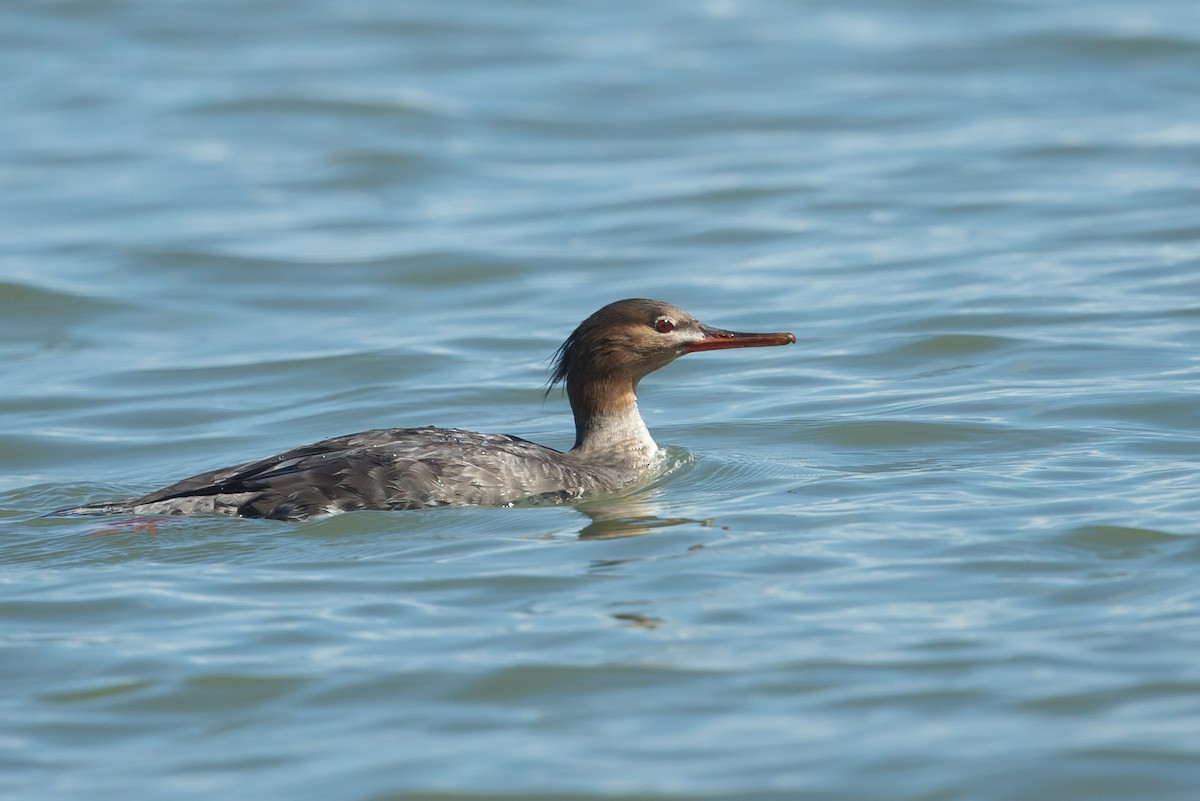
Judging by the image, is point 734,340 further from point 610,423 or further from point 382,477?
point 382,477

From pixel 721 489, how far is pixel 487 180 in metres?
9.57

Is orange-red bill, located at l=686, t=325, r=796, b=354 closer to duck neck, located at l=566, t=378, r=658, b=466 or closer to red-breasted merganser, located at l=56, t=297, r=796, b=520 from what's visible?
red-breasted merganser, located at l=56, t=297, r=796, b=520

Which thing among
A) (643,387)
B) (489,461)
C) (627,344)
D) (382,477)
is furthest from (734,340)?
(643,387)

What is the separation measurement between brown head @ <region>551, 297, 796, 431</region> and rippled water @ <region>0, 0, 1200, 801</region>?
0.70 m

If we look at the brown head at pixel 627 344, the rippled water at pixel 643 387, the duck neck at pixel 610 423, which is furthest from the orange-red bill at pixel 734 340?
the rippled water at pixel 643 387

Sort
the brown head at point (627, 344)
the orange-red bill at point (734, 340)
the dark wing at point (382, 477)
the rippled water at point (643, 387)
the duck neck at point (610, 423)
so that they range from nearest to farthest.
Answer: the rippled water at point (643, 387) < the dark wing at point (382, 477) < the orange-red bill at point (734, 340) < the brown head at point (627, 344) < the duck neck at point (610, 423)

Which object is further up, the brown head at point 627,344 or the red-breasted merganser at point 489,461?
the brown head at point 627,344

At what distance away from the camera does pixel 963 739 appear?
252 inches

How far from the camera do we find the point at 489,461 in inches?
386

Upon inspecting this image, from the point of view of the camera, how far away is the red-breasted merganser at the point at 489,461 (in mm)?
9469

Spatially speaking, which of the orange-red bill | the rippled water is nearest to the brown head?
the orange-red bill

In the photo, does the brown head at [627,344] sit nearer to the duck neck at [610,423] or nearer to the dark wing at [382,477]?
the duck neck at [610,423]

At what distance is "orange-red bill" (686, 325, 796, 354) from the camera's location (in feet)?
34.0

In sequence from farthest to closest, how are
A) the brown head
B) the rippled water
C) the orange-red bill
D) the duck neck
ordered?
1. the duck neck
2. the brown head
3. the orange-red bill
4. the rippled water
